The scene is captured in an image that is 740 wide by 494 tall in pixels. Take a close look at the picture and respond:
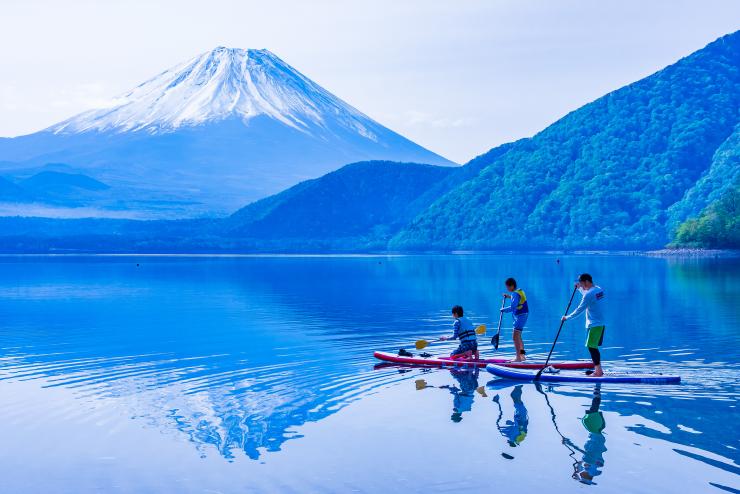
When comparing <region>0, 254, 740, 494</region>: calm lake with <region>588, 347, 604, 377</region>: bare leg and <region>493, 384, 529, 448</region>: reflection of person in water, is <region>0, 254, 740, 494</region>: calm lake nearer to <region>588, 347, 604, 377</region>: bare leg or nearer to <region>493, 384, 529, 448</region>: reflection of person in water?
<region>493, 384, 529, 448</region>: reflection of person in water

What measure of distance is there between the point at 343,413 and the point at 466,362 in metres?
7.33

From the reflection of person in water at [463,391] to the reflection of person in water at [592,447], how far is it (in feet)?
9.35

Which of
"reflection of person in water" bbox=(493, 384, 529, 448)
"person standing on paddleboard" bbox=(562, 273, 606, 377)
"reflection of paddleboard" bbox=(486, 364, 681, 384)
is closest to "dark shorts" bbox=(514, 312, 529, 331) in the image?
"reflection of paddleboard" bbox=(486, 364, 681, 384)

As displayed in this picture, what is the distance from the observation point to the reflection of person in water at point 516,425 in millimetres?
19453

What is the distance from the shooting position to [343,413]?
22438mm

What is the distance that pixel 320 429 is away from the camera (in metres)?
20.7

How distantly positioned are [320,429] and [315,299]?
4125 cm

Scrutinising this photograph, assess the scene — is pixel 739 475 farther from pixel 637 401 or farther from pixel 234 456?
pixel 234 456

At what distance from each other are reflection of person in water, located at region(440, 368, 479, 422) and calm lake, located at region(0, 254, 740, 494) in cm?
7

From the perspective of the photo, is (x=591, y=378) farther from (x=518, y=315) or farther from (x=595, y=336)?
(x=518, y=315)

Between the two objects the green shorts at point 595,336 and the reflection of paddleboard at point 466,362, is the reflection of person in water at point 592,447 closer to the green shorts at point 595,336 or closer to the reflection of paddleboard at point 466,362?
the green shorts at point 595,336

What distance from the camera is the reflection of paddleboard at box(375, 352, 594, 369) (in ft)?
89.4

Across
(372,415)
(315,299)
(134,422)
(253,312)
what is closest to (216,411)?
(134,422)

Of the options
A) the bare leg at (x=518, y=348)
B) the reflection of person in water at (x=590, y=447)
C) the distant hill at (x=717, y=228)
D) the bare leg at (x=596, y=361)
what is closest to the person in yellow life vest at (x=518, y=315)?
the bare leg at (x=518, y=348)
